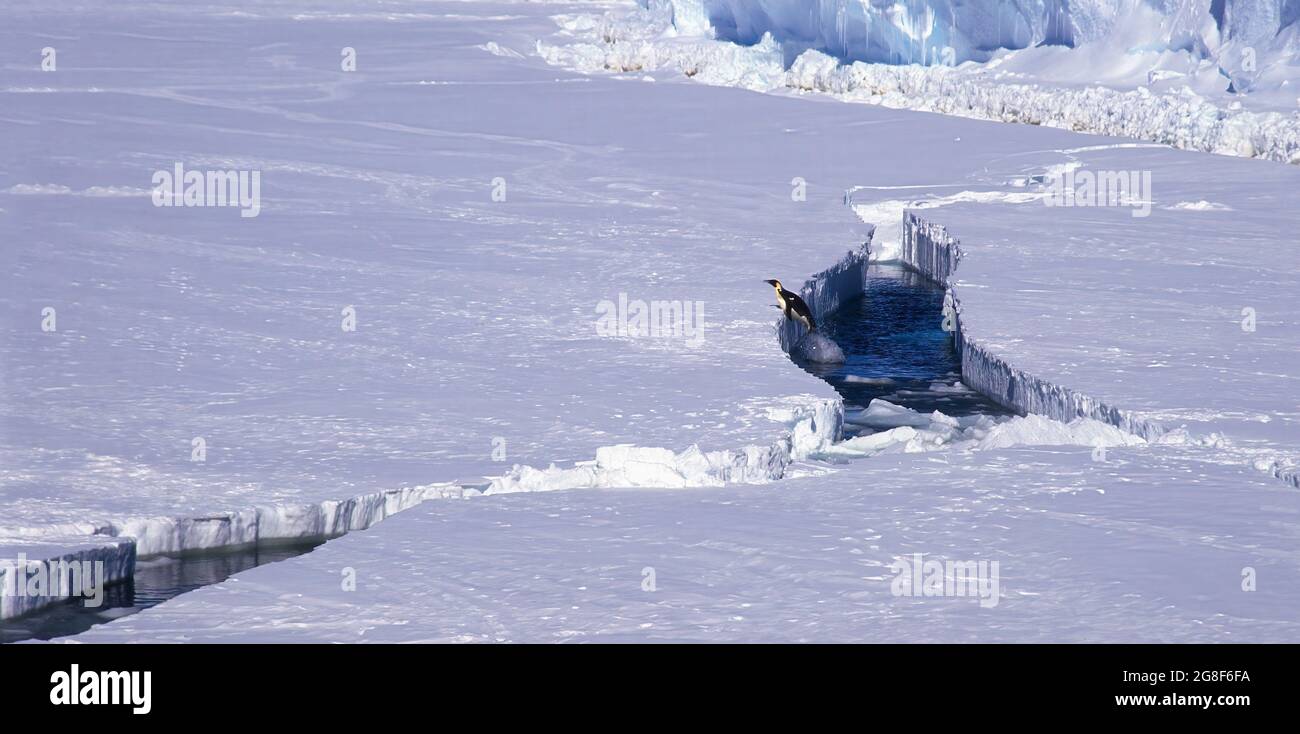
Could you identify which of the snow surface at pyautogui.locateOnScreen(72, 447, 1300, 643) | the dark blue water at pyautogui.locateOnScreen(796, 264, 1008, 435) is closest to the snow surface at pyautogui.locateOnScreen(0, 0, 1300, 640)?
the snow surface at pyautogui.locateOnScreen(72, 447, 1300, 643)

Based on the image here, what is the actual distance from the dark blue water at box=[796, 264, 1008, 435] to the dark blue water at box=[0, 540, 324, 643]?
11.7 feet

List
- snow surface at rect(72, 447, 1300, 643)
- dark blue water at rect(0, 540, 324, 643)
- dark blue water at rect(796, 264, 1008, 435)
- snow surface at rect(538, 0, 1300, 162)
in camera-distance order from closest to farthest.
Answer: 1. snow surface at rect(72, 447, 1300, 643)
2. dark blue water at rect(0, 540, 324, 643)
3. dark blue water at rect(796, 264, 1008, 435)
4. snow surface at rect(538, 0, 1300, 162)

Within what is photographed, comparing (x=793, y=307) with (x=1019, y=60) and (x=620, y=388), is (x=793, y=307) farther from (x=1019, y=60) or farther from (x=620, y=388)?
(x=1019, y=60)

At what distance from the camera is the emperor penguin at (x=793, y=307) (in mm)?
8844

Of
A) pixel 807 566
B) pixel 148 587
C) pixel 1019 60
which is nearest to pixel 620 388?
pixel 807 566

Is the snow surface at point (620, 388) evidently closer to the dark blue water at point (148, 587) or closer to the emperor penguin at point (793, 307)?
the dark blue water at point (148, 587)

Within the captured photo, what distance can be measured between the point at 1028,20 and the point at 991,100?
1.44 meters

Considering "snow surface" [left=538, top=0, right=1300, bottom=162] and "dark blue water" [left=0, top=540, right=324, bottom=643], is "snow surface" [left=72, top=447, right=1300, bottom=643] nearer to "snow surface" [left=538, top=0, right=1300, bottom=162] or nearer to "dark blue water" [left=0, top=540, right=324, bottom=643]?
"dark blue water" [left=0, top=540, right=324, bottom=643]

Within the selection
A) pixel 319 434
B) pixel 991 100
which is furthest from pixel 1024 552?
pixel 991 100

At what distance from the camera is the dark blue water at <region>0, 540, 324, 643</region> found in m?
4.82

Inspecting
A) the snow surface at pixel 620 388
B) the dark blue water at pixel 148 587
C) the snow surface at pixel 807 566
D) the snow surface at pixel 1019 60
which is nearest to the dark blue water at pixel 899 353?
the snow surface at pixel 620 388

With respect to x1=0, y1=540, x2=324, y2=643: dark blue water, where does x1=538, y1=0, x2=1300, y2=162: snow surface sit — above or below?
above

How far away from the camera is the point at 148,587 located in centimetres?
523
